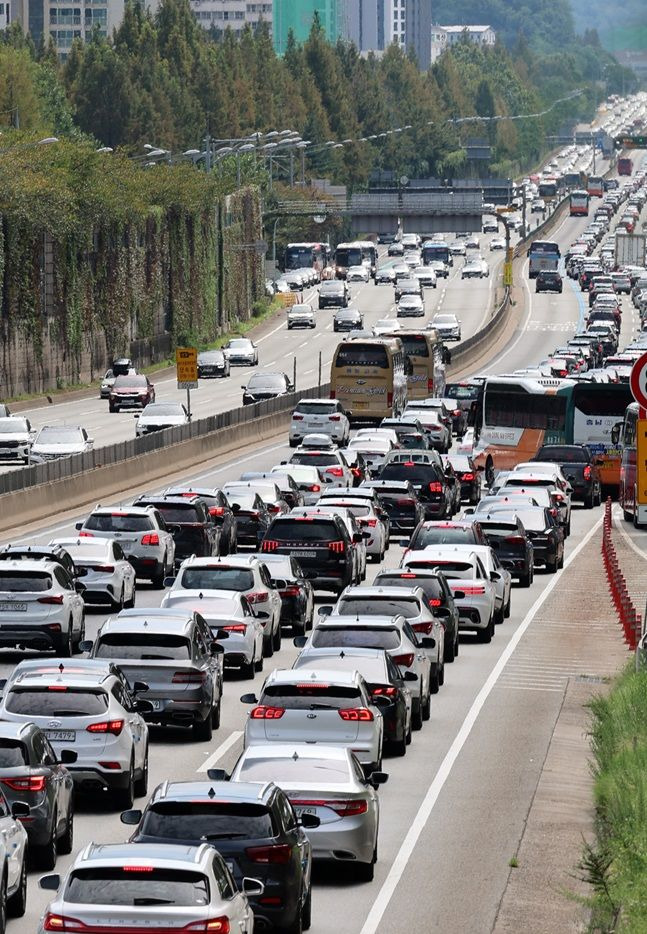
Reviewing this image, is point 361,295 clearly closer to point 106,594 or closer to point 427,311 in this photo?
point 427,311

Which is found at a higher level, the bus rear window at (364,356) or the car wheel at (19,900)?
the car wheel at (19,900)

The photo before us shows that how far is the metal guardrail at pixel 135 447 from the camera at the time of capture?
168 ft

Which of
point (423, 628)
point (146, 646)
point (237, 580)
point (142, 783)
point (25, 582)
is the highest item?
point (146, 646)

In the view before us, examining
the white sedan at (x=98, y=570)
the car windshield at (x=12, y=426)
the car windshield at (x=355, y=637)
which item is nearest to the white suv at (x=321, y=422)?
the car windshield at (x=12, y=426)

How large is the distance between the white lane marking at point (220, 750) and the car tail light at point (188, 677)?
2.42 ft

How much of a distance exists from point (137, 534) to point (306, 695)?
62.0 feet

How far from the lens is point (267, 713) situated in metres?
21.7

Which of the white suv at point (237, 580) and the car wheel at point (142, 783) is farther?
the white suv at point (237, 580)

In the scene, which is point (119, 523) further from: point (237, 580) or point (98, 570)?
point (237, 580)

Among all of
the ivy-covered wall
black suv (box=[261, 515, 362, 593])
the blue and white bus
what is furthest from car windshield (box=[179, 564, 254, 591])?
the blue and white bus

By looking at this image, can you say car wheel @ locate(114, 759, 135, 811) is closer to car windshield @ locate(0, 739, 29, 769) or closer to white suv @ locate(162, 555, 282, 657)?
car windshield @ locate(0, 739, 29, 769)

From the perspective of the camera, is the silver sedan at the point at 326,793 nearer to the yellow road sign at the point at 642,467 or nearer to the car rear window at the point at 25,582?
the yellow road sign at the point at 642,467

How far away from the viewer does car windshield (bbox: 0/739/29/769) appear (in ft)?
61.3

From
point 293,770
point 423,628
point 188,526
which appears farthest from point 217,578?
point 293,770
